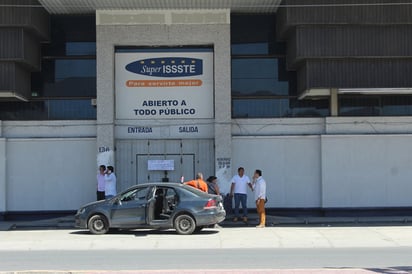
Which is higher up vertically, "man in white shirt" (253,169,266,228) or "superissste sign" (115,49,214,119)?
"superissste sign" (115,49,214,119)

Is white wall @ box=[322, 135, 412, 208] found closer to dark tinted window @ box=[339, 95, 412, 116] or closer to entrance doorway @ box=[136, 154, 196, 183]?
dark tinted window @ box=[339, 95, 412, 116]

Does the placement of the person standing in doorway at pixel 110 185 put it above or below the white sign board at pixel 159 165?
below

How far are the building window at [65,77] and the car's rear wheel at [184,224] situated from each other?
670 centimetres

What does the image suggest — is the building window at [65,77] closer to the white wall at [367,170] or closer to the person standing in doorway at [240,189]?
the person standing in doorway at [240,189]

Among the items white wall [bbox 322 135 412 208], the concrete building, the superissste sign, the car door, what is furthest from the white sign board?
white wall [bbox 322 135 412 208]

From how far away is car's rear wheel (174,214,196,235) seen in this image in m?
16.1

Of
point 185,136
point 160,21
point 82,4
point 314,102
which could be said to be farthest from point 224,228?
point 82,4

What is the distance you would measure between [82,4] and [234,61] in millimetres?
5765

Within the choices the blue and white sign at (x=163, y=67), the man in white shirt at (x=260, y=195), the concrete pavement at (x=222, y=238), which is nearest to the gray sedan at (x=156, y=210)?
the concrete pavement at (x=222, y=238)

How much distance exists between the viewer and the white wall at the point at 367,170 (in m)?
20.5

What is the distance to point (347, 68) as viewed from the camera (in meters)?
19.6

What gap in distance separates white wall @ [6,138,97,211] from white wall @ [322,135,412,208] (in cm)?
849

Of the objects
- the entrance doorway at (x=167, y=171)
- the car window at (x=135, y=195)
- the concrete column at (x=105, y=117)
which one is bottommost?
the car window at (x=135, y=195)

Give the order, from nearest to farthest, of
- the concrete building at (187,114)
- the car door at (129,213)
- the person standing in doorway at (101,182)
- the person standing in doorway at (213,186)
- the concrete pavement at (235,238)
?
the concrete pavement at (235,238) < the car door at (129,213) < the person standing in doorway at (213,186) < the person standing in doorway at (101,182) < the concrete building at (187,114)
